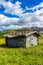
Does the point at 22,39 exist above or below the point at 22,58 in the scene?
above

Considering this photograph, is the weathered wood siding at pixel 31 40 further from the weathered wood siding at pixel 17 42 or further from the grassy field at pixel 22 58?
the grassy field at pixel 22 58

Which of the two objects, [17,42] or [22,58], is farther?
[17,42]

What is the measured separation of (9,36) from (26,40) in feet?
14.8

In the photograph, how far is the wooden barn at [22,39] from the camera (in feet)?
133

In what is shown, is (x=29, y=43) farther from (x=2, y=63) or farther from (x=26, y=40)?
(x=2, y=63)

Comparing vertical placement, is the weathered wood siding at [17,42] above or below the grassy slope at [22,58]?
above

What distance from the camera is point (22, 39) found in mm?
41031

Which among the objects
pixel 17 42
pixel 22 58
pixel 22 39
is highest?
pixel 22 39

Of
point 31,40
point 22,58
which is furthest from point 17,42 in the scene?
point 22,58

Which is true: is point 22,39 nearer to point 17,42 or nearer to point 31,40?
point 17,42

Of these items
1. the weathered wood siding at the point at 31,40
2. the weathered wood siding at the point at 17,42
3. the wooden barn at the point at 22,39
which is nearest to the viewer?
the wooden barn at the point at 22,39

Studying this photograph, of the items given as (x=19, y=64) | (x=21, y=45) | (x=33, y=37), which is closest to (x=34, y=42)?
(x=33, y=37)

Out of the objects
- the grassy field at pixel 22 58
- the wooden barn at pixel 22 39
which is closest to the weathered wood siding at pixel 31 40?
the wooden barn at pixel 22 39

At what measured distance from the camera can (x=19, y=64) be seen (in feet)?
60.7
